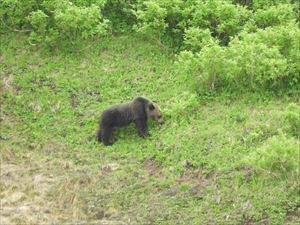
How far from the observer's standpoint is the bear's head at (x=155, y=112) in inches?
503

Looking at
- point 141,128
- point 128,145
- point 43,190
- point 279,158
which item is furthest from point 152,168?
point 279,158

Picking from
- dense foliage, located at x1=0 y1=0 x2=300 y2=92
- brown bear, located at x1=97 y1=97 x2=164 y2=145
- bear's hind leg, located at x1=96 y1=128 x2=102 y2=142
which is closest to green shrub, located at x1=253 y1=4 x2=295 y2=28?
dense foliage, located at x1=0 y1=0 x2=300 y2=92

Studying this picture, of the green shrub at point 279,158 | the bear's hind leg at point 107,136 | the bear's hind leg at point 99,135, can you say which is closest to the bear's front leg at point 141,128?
the bear's hind leg at point 107,136

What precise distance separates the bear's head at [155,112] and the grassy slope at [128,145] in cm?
18

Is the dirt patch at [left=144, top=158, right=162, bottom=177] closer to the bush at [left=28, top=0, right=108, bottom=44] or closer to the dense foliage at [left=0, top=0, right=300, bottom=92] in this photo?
the dense foliage at [left=0, top=0, right=300, bottom=92]

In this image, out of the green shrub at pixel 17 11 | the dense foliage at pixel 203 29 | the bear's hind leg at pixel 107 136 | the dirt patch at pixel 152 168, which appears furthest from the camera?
the green shrub at pixel 17 11

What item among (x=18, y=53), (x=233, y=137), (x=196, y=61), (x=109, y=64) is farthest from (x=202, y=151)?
(x=18, y=53)

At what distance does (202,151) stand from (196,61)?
241 cm

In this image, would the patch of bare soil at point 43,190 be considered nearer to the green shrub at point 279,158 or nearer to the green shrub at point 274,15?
the green shrub at point 279,158

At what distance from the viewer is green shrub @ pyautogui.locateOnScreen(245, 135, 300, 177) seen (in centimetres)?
1005

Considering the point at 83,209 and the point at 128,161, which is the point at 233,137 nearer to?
the point at 128,161

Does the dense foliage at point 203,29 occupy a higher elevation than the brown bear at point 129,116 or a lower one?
higher

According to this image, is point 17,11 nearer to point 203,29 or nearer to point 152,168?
point 203,29

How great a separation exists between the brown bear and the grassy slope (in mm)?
267
